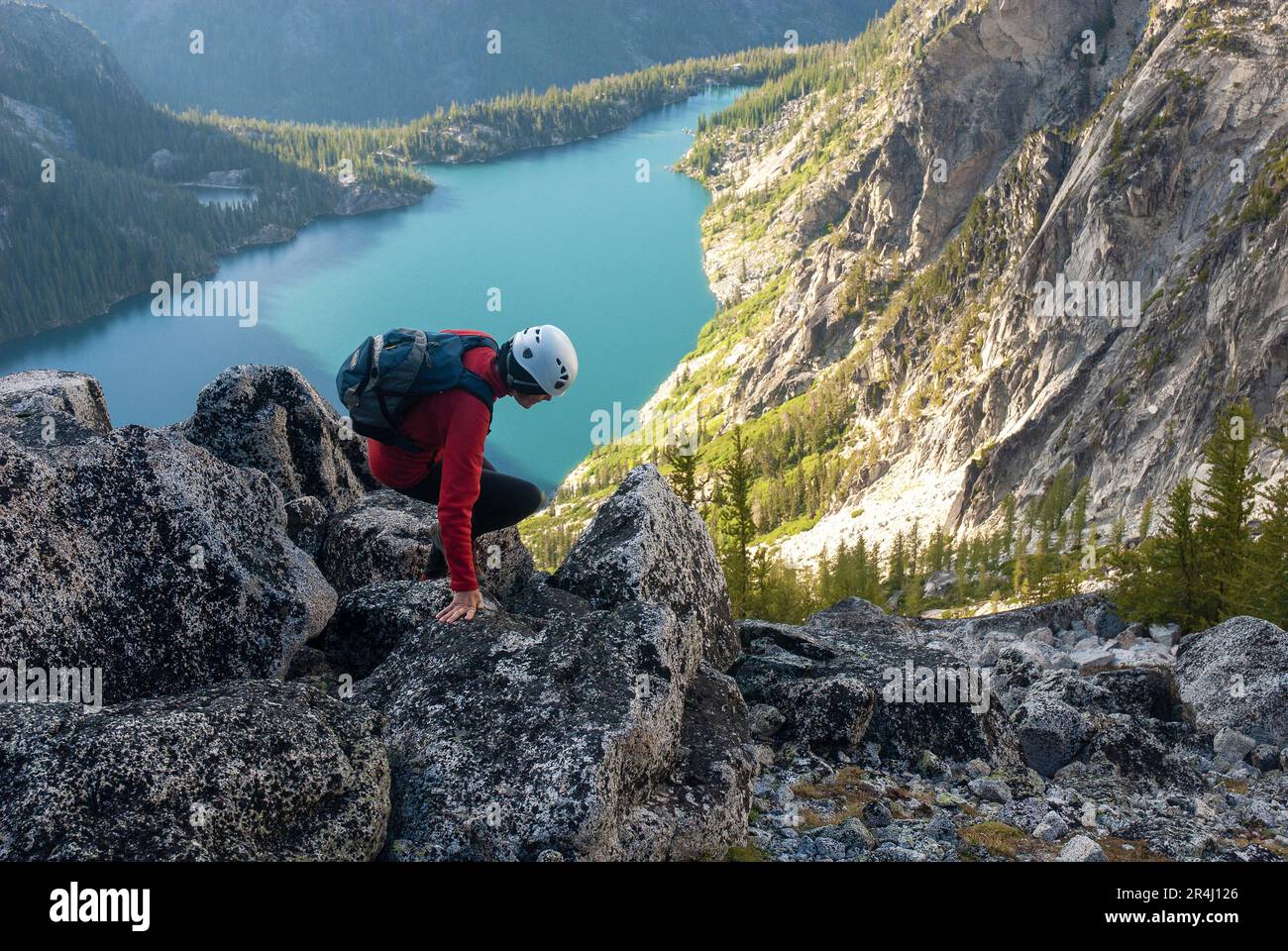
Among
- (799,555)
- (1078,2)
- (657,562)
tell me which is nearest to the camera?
(657,562)

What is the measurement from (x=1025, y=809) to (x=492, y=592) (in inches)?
313

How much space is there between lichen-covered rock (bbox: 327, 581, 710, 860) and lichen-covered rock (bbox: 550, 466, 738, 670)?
197 centimetres

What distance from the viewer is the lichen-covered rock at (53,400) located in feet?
46.8

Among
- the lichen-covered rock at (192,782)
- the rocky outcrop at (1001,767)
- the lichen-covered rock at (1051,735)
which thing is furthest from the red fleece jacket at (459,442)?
the lichen-covered rock at (1051,735)

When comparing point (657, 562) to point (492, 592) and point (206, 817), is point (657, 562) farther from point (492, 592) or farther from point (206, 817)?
point (206, 817)

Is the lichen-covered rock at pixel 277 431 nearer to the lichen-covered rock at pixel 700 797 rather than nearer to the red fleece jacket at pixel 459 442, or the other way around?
the red fleece jacket at pixel 459 442

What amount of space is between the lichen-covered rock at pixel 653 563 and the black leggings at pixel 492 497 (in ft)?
6.67

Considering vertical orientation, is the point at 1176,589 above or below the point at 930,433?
below

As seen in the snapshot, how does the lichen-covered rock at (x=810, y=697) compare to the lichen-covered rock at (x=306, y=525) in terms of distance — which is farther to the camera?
the lichen-covered rock at (x=306, y=525)

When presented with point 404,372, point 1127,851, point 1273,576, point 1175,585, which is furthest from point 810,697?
point 1273,576

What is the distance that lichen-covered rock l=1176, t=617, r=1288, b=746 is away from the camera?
16953 mm

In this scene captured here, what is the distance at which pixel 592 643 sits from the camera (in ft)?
40.8

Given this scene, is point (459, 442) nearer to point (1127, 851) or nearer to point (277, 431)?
point (277, 431)
